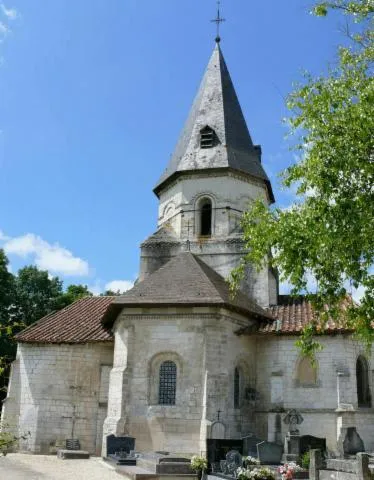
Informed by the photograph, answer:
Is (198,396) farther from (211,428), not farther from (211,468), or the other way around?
(211,468)

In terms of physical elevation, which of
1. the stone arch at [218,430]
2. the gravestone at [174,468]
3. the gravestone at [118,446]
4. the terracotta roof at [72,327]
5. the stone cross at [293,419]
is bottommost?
the gravestone at [174,468]

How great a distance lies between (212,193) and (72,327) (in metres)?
8.50

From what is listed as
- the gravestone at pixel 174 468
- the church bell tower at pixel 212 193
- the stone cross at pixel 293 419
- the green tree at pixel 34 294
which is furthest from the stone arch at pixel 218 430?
the green tree at pixel 34 294

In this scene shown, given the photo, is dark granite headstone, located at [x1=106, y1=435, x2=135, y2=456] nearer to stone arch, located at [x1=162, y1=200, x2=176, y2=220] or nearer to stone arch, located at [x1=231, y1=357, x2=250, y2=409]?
stone arch, located at [x1=231, y1=357, x2=250, y2=409]

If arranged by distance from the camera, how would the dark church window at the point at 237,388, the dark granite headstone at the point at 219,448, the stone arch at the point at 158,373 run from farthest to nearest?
the dark church window at the point at 237,388 < the stone arch at the point at 158,373 < the dark granite headstone at the point at 219,448

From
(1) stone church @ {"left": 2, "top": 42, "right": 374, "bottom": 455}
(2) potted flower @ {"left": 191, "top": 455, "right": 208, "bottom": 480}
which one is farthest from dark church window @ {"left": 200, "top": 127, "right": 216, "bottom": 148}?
(2) potted flower @ {"left": 191, "top": 455, "right": 208, "bottom": 480}

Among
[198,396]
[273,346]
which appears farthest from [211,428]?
[273,346]

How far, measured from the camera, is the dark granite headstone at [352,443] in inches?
640

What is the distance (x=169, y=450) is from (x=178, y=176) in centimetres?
1256

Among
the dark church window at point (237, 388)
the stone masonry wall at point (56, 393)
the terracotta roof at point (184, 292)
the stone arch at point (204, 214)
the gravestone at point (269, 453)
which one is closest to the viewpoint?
the gravestone at point (269, 453)

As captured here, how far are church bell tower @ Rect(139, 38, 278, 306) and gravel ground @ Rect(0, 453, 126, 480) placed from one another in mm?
8392

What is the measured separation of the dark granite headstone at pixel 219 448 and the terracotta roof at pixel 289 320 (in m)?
5.10

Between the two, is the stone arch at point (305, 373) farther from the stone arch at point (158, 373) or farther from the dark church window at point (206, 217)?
the dark church window at point (206, 217)

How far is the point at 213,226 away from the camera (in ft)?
76.8
